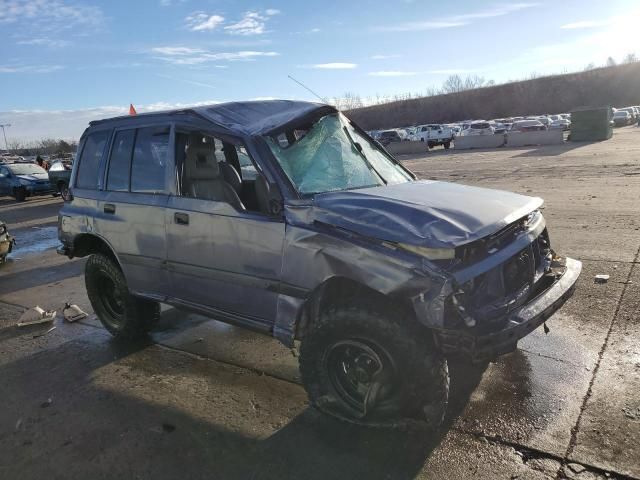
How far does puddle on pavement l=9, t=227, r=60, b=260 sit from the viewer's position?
1046 centimetres

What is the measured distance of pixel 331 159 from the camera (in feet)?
13.0

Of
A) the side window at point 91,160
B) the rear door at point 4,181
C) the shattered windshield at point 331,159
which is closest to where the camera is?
the shattered windshield at point 331,159

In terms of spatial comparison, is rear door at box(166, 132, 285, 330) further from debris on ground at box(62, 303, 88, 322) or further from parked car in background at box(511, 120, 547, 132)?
parked car in background at box(511, 120, 547, 132)

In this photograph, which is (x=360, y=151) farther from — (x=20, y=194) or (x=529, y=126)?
(x=529, y=126)

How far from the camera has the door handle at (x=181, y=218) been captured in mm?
3943

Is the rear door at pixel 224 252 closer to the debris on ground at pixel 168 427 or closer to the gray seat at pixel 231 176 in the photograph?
the gray seat at pixel 231 176

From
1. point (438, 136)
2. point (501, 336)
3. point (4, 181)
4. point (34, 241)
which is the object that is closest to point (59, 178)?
point (4, 181)

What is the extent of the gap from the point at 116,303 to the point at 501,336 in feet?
12.9

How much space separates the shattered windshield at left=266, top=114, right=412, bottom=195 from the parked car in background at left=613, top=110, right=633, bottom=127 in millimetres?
47142

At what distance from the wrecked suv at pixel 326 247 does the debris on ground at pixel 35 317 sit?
162 cm

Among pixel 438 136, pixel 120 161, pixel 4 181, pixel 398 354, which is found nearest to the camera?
pixel 398 354

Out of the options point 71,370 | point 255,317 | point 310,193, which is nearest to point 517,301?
point 310,193

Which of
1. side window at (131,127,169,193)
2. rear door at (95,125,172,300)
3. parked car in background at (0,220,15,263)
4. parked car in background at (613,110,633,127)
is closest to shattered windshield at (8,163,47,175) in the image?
parked car in background at (0,220,15,263)

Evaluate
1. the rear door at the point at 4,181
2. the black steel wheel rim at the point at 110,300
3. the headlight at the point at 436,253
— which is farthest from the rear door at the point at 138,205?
the rear door at the point at 4,181
